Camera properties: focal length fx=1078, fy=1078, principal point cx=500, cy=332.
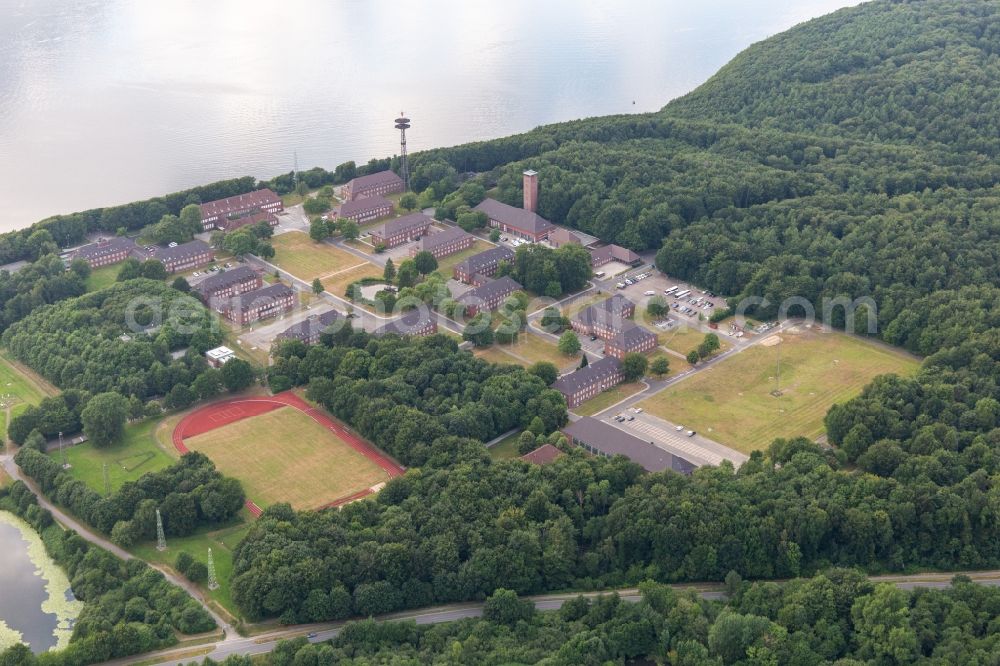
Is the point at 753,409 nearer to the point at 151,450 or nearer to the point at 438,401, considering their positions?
the point at 438,401

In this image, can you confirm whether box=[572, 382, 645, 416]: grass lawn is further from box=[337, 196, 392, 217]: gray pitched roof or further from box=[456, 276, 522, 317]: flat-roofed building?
box=[337, 196, 392, 217]: gray pitched roof

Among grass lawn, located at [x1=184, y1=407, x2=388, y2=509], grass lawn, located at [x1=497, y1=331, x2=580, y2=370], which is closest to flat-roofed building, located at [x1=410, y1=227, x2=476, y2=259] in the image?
grass lawn, located at [x1=497, y1=331, x2=580, y2=370]

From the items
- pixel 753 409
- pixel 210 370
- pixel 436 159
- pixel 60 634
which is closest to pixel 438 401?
pixel 210 370

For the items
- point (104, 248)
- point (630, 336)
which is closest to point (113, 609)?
point (630, 336)

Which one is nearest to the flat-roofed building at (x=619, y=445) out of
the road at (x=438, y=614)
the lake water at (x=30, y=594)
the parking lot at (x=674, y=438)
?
the parking lot at (x=674, y=438)

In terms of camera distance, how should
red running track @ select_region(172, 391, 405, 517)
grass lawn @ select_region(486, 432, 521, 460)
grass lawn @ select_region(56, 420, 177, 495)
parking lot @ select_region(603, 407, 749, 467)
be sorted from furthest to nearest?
1. red running track @ select_region(172, 391, 405, 517)
2. parking lot @ select_region(603, 407, 749, 467)
3. grass lawn @ select_region(486, 432, 521, 460)
4. grass lawn @ select_region(56, 420, 177, 495)

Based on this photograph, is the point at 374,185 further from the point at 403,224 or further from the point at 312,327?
the point at 312,327
